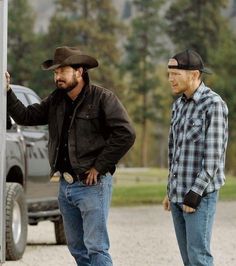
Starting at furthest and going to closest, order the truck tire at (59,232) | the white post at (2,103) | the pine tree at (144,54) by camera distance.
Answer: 1. the pine tree at (144,54)
2. the truck tire at (59,232)
3. the white post at (2,103)

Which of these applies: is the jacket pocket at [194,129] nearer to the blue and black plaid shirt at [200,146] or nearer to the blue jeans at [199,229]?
the blue and black plaid shirt at [200,146]

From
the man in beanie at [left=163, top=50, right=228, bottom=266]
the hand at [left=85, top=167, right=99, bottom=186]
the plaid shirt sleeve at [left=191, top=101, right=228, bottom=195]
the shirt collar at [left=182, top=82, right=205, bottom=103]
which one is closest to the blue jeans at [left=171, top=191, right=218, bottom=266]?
the man in beanie at [left=163, top=50, right=228, bottom=266]

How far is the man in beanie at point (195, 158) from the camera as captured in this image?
7129mm

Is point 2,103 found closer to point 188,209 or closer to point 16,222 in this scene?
point 188,209

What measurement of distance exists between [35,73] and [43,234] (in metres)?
77.6

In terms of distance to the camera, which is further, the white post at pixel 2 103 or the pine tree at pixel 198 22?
the pine tree at pixel 198 22

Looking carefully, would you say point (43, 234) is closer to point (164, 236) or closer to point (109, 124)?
point (164, 236)

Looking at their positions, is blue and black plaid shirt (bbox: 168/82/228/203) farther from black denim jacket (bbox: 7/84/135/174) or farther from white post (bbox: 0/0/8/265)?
white post (bbox: 0/0/8/265)

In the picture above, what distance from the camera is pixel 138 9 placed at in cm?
10738

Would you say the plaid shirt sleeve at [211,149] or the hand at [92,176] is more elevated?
the plaid shirt sleeve at [211,149]

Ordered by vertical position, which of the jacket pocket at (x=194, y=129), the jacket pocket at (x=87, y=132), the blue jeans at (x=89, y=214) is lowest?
the blue jeans at (x=89, y=214)

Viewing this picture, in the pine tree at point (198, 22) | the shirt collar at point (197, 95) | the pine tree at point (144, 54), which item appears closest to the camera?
the shirt collar at point (197, 95)

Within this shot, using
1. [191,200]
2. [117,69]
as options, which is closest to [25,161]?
[191,200]

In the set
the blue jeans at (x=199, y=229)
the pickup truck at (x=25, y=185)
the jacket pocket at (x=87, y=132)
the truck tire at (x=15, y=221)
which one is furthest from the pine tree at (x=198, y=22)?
the blue jeans at (x=199, y=229)
